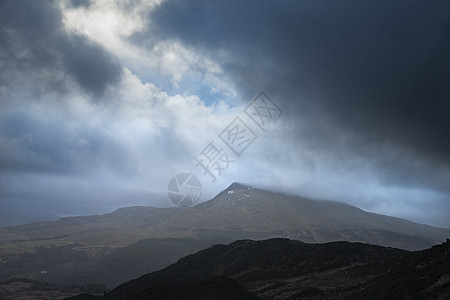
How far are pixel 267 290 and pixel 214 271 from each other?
197ft

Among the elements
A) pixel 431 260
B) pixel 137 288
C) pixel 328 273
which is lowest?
pixel 137 288

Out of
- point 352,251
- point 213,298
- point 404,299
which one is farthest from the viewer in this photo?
point 352,251

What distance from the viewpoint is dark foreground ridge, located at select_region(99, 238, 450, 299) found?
58.7m

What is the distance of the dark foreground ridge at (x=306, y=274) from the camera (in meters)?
58.7

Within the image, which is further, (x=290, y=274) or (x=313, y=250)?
(x=313, y=250)

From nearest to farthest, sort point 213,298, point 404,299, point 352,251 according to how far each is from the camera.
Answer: point 404,299, point 213,298, point 352,251

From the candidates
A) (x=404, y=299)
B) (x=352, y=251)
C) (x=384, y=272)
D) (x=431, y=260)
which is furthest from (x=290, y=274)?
(x=404, y=299)

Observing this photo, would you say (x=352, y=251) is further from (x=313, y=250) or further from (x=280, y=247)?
(x=280, y=247)

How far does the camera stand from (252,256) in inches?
6393

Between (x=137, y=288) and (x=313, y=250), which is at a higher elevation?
(x=313, y=250)

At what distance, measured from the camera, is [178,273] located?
490 ft

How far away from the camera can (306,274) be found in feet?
347

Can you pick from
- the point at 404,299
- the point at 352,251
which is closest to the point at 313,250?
the point at 352,251

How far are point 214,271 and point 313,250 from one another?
152ft
